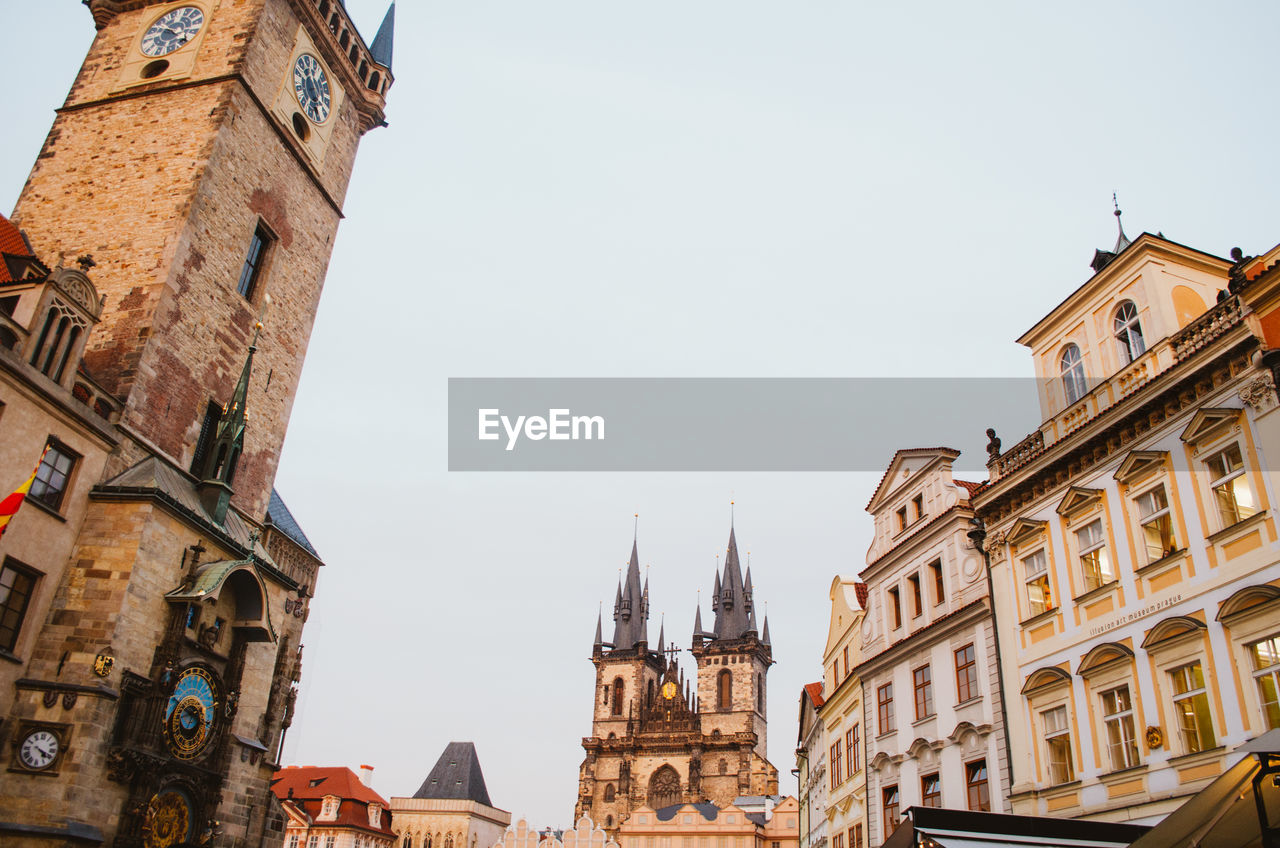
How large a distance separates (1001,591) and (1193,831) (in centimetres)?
1061

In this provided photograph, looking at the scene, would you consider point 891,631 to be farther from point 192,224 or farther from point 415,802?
point 415,802

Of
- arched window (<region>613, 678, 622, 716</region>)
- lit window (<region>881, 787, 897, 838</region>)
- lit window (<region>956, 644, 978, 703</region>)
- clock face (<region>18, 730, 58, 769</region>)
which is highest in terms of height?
arched window (<region>613, 678, 622, 716</region>)

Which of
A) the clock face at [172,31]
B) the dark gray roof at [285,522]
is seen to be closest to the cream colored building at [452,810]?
the dark gray roof at [285,522]

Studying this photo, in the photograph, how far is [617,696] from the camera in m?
96.0

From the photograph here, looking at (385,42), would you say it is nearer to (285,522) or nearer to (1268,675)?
(285,522)

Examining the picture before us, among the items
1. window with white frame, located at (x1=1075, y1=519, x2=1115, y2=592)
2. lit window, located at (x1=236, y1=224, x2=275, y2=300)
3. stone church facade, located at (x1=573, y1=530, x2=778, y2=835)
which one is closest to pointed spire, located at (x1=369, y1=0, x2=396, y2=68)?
lit window, located at (x1=236, y1=224, x2=275, y2=300)

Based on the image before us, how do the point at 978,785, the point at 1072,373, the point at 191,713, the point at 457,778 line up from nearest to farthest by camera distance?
the point at 191,713 → the point at 978,785 → the point at 1072,373 → the point at 457,778

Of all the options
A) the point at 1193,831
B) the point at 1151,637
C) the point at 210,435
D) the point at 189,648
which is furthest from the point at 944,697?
the point at 210,435

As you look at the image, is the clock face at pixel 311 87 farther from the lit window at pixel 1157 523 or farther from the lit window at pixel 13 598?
the lit window at pixel 1157 523

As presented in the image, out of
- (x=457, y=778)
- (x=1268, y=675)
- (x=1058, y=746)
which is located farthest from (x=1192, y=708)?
(x=457, y=778)

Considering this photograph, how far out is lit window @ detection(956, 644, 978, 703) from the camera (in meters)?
19.5

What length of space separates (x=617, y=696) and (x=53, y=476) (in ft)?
276

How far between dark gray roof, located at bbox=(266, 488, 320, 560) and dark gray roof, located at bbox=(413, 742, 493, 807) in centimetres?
5836

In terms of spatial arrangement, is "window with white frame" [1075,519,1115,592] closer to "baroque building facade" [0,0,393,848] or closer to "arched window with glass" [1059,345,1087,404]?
"arched window with glass" [1059,345,1087,404]
